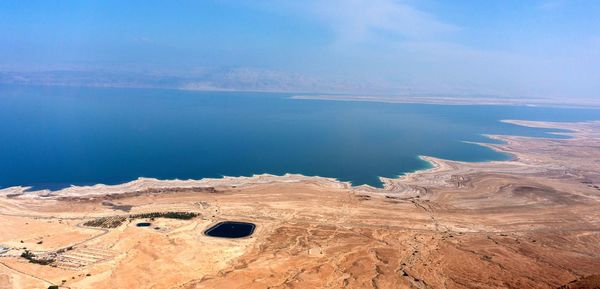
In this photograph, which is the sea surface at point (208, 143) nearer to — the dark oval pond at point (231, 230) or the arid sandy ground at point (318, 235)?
the arid sandy ground at point (318, 235)

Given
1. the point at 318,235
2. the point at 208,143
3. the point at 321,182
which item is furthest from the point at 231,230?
the point at 208,143

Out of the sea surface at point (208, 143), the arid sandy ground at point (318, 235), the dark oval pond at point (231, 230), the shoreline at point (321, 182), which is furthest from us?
the sea surface at point (208, 143)

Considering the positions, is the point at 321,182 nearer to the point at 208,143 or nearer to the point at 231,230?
the point at 231,230

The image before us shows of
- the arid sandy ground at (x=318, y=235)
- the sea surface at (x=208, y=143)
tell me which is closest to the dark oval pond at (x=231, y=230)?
the arid sandy ground at (x=318, y=235)

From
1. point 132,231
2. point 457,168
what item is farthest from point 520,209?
point 132,231

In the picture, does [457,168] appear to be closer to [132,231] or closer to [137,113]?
[132,231]

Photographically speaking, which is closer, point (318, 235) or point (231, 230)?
point (318, 235)

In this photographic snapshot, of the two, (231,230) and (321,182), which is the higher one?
(321,182)
